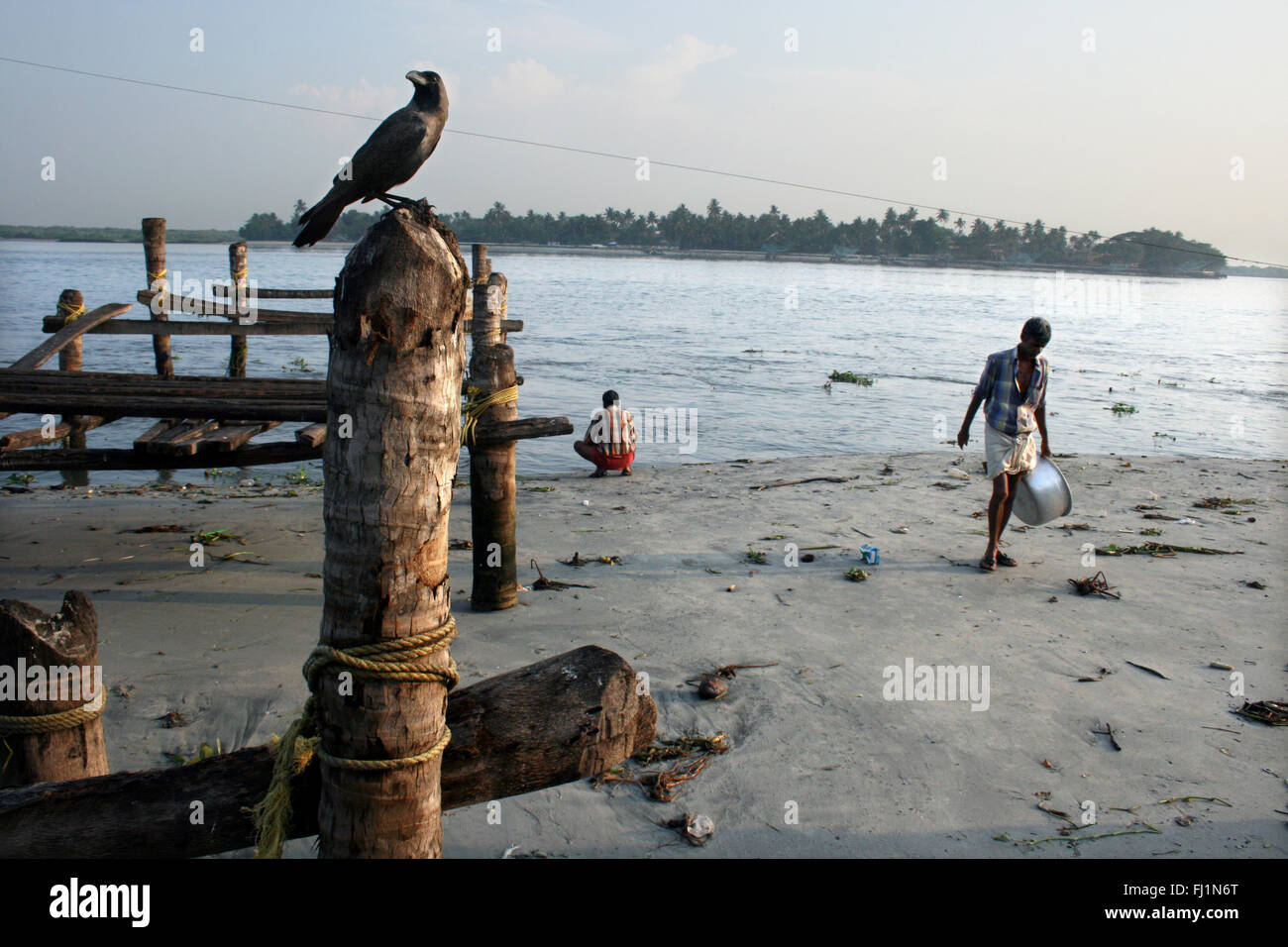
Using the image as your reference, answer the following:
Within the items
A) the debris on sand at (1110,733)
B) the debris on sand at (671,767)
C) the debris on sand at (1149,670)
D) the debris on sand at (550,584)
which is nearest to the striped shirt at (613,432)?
the debris on sand at (550,584)

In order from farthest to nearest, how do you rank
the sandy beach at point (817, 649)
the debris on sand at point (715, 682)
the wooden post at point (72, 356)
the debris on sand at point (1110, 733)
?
the wooden post at point (72, 356)
the debris on sand at point (715, 682)
the debris on sand at point (1110, 733)
the sandy beach at point (817, 649)

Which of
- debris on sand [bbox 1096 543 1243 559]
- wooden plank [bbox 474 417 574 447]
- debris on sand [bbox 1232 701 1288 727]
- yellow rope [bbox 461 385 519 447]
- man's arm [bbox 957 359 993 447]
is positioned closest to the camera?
debris on sand [bbox 1232 701 1288 727]

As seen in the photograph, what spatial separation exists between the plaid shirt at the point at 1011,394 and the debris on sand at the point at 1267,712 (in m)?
2.71

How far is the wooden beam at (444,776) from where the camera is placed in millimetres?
2205

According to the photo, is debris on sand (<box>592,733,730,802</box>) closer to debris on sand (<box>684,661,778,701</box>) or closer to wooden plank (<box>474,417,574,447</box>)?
debris on sand (<box>684,661,778,701</box>)

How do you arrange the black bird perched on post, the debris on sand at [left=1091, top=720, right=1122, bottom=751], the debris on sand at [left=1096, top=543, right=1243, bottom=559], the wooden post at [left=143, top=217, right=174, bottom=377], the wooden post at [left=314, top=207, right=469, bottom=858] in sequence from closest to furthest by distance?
1. the wooden post at [left=314, top=207, right=469, bottom=858]
2. the black bird perched on post
3. the debris on sand at [left=1091, top=720, right=1122, bottom=751]
4. the debris on sand at [left=1096, top=543, right=1243, bottom=559]
5. the wooden post at [left=143, top=217, right=174, bottom=377]

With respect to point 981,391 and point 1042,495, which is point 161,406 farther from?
point 1042,495

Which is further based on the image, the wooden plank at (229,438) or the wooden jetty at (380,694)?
the wooden plank at (229,438)

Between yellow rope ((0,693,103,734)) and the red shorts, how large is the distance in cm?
871

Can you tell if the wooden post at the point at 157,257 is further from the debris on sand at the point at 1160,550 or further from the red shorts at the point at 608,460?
the debris on sand at the point at 1160,550

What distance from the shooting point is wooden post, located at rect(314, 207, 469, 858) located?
2074 mm

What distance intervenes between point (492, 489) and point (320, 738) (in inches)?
153

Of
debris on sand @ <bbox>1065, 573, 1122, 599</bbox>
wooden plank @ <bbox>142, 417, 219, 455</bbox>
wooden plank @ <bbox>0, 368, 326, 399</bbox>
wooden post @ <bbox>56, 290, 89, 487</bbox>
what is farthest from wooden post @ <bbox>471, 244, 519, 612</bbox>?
wooden post @ <bbox>56, 290, 89, 487</bbox>

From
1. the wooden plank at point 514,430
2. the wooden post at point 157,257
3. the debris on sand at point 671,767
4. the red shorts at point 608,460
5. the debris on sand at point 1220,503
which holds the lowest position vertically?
the debris on sand at point 671,767
